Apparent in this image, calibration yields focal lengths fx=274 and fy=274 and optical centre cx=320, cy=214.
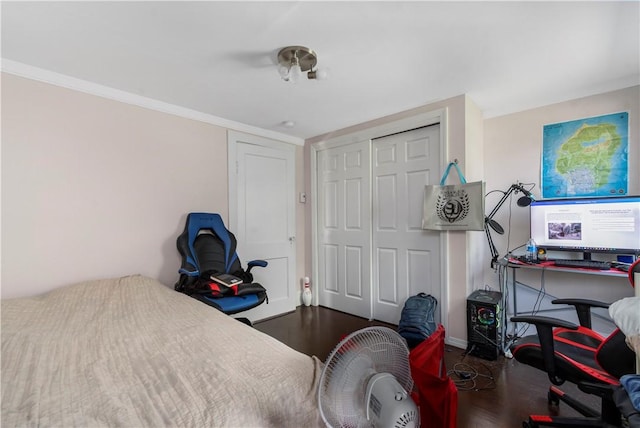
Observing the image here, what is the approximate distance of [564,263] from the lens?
211 centimetres

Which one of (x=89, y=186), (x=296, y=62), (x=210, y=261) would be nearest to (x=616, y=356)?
(x=296, y=62)

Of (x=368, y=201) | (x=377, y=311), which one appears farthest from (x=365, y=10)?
(x=377, y=311)

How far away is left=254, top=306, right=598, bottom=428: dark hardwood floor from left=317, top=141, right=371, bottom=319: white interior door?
0.50 metres

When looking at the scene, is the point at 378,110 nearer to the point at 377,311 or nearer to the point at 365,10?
the point at 365,10

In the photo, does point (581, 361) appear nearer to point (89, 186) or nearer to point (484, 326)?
point (484, 326)

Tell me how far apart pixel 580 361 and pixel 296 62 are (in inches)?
88.1

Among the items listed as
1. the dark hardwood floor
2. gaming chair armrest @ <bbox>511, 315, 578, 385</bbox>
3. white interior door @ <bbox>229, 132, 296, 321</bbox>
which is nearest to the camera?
gaming chair armrest @ <bbox>511, 315, 578, 385</bbox>

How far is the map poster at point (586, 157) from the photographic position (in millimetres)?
2201

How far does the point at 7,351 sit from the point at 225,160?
7.20 ft

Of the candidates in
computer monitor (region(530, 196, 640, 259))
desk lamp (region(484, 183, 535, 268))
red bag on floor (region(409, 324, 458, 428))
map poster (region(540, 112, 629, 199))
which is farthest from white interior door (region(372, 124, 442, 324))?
red bag on floor (region(409, 324, 458, 428))

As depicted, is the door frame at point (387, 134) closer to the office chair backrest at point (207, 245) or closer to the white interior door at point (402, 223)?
the white interior door at point (402, 223)

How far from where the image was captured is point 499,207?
2.70 metres

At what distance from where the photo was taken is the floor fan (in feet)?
2.52

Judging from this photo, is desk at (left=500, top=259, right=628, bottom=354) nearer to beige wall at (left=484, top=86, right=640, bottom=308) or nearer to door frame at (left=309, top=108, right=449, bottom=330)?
beige wall at (left=484, top=86, right=640, bottom=308)
